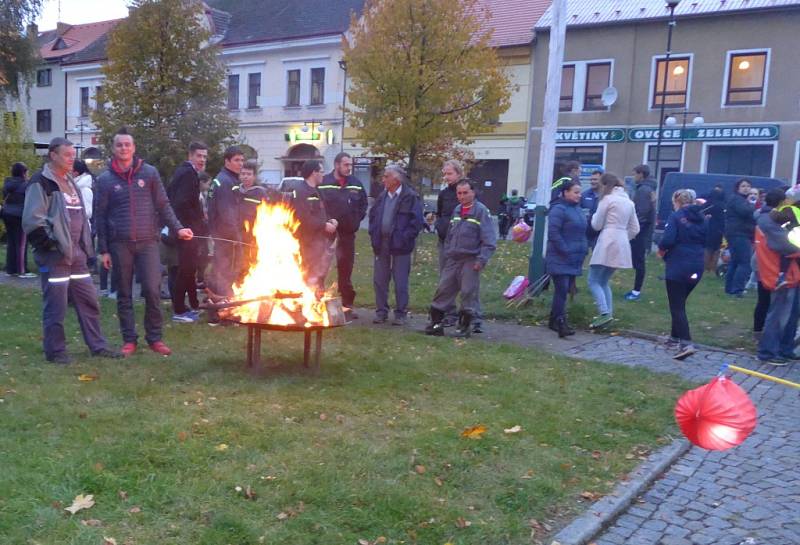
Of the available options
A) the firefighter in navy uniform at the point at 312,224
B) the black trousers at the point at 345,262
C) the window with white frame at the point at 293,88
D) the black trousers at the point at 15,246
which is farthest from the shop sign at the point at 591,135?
the firefighter in navy uniform at the point at 312,224

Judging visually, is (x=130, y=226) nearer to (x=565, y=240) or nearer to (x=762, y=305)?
(x=565, y=240)

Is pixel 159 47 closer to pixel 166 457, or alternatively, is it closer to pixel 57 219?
pixel 57 219

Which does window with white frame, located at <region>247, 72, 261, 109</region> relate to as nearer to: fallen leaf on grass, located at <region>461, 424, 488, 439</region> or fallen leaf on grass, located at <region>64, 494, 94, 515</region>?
fallen leaf on grass, located at <region>461, 424, 488, 439</region>

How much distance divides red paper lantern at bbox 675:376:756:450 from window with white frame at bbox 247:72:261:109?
1496 inches

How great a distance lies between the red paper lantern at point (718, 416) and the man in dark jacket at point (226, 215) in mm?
5839

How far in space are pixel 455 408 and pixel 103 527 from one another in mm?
2955

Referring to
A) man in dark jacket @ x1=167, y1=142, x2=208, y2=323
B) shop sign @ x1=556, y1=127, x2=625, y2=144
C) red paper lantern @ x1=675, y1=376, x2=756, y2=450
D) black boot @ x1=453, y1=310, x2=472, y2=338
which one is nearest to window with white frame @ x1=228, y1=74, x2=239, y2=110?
shop sign @ x1=556, y1=127, x2=625, y2=144

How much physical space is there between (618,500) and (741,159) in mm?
28327

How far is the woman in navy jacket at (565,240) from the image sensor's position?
8945mm

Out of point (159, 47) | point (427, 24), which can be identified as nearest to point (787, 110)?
point (427, 24)

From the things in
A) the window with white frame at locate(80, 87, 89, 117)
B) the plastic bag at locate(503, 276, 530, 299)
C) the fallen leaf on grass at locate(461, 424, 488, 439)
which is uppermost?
the window with white frame at locate(80, 87, 89, 117)

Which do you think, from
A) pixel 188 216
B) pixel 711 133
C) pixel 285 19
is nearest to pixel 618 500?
pixel 188 216

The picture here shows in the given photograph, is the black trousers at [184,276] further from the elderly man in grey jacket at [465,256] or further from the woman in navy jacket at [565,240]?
the woman in navy jacket at [565,240]

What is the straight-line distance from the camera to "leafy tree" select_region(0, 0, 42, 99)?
20.9m
